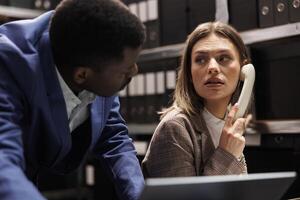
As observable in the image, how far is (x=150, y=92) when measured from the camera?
7.83 feet

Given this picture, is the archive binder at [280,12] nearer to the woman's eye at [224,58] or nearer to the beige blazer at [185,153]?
the woman's eye at [224,58]

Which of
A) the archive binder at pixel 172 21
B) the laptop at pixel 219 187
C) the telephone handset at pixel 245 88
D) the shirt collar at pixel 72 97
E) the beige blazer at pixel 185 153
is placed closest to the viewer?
the laptop at pixel 219 187

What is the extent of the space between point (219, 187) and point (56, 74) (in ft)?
1.24

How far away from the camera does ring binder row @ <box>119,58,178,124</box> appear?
2.31m

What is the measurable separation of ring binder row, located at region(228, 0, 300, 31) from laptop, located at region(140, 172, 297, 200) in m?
1.16

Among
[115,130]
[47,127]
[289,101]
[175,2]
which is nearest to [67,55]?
[47,127]

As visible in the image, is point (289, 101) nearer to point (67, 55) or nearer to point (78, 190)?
point (67, 55)

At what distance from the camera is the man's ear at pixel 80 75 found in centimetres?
87

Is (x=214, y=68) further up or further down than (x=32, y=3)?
further down

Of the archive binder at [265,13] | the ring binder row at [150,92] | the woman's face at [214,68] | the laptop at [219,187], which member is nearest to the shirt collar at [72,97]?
the laptop at [219,187]

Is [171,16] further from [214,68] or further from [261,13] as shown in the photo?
[214,68]

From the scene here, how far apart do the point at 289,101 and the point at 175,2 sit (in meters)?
0.75

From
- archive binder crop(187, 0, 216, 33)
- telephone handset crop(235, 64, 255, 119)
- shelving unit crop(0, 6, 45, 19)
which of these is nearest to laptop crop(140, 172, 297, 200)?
telephone handset crop(235, 64, 255, 119)

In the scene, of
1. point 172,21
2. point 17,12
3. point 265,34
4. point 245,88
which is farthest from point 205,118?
point 17,12
